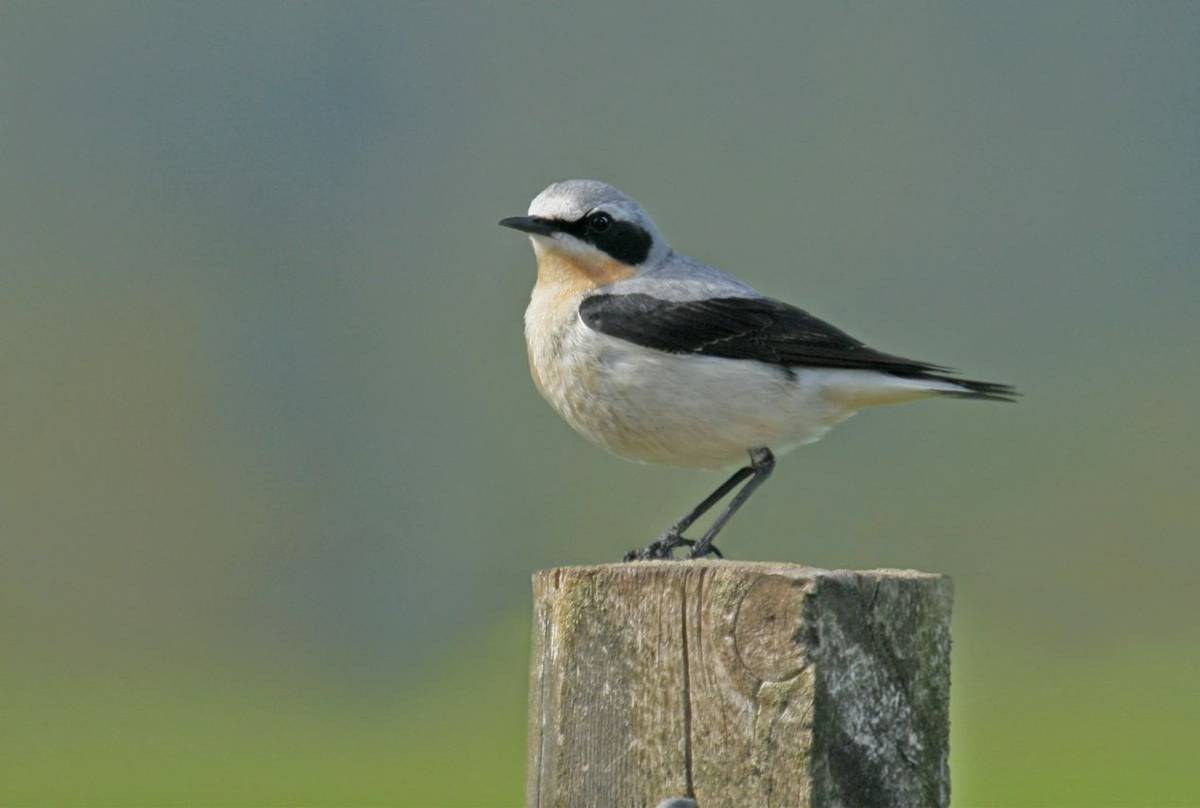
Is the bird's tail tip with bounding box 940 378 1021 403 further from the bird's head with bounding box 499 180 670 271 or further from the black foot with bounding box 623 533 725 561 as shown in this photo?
the bird's head with bounding box 499 180 670 271

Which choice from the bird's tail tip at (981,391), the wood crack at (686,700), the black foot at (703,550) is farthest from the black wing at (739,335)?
the wood crack at (686,700)

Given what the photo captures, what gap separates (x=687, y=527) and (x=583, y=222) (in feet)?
4.54

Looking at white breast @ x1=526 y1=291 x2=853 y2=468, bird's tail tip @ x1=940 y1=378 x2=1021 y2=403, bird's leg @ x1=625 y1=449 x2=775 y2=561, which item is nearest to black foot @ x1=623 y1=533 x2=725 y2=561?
bird's leg @ x1=625 y1=449 x2=775 y2=561

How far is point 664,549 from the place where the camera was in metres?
7.29

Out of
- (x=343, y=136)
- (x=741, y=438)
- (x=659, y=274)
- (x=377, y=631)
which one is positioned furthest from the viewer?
(x=343, y=136)

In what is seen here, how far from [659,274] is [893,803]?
3.96m

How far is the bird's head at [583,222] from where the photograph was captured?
307 inches

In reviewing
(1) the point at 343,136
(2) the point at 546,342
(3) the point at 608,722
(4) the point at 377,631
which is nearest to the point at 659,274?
(2) the point at 546,342

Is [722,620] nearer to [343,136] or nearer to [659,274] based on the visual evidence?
[659,274]

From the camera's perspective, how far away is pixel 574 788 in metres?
4.54

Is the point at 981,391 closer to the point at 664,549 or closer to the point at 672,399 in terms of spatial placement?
the point at 672,399

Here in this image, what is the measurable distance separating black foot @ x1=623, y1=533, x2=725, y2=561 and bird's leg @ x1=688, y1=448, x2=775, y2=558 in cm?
1

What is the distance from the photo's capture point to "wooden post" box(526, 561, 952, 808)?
4211 mm

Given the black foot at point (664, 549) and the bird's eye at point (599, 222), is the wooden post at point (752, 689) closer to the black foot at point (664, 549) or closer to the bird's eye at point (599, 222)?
the black foot at point (664, 549)
